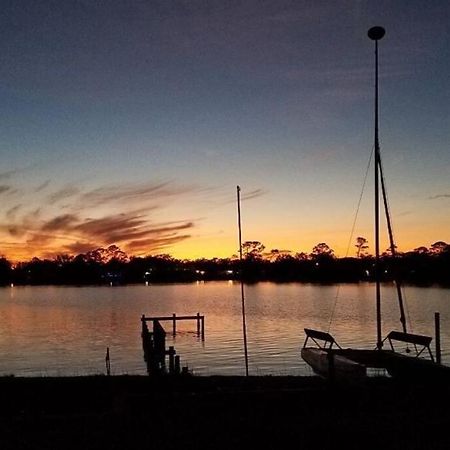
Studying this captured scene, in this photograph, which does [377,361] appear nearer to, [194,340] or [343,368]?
[343,368]

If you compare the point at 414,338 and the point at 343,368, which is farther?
the point at 414,338

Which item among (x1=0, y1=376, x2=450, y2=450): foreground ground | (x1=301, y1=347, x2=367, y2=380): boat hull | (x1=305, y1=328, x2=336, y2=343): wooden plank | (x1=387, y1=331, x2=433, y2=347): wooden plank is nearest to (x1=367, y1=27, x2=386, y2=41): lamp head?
(x1=387, y1=331, x2=433, y2=347): wooden plank

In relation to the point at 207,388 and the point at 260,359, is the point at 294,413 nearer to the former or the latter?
the point at 207,388

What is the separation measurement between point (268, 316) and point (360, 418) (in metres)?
64.5

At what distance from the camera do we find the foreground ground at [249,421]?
34.8 ft

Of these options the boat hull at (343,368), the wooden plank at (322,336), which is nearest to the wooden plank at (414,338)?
the wooden plank at (322,336)

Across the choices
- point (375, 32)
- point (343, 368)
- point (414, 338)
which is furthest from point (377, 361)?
point (375, 32)

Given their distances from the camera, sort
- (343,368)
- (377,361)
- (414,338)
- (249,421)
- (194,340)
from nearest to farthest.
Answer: (249,421) < (343,368) < (414,338) < (377,361) < (194,340)

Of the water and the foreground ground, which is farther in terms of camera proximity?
the water

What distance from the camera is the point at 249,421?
39.0ft

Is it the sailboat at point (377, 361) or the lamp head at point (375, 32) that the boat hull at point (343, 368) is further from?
the lamp head at point (375, 32)

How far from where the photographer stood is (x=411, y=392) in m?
14.9

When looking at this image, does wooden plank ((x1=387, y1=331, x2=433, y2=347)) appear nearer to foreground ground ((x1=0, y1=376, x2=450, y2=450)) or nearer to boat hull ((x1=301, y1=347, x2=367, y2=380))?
boat hull ((x1=301, y1=347, x2=367, y2=380))

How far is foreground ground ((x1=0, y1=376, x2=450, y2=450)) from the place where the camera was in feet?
34.8
